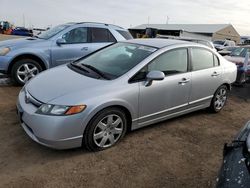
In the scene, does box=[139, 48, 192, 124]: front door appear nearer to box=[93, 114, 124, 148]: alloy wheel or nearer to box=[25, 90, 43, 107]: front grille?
box=[93, 114, 124, 148]: alloy wheel

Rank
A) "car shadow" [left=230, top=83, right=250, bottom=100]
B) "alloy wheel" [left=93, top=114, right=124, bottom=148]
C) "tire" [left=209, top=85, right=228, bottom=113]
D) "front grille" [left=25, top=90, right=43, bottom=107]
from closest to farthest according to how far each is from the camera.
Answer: "front grille" [left=25, top=90, right=43, bottom=107] → "alloy wheel" [left=93, top=114, right=124, bottom=148] → "tire" [left=209, top=85, right=228, bottom=113] → "car shadow" [left=230, top=83, right=250, bottom=100]

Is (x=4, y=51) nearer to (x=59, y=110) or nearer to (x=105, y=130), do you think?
(x=59, y=110)

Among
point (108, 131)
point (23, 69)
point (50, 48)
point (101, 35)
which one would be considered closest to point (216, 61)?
point (108, 131)

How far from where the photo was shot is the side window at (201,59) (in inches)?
194

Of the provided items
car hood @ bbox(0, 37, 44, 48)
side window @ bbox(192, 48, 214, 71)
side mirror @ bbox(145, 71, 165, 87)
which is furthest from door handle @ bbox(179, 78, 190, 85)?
car hood @ bbox(0, 37, 44, 48)

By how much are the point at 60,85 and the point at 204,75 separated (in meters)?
2.71

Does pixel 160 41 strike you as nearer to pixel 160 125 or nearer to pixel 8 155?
pixel 160 125

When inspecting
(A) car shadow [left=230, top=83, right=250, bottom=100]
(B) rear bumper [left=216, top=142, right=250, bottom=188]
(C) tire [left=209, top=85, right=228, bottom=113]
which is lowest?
(A) car shadow [left=230, top=83, right=250, bottom=100]

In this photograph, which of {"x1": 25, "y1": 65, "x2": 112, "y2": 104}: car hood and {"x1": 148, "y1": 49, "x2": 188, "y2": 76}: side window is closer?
{"x1": 25, "y1": 65, "x2": 112, "y2": 104}: car hood

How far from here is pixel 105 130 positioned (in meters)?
3.75

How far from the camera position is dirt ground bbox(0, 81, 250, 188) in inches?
125

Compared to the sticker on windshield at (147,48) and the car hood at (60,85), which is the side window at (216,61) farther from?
the car hood at (60,85)

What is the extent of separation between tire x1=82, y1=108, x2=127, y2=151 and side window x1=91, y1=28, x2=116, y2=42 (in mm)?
4108

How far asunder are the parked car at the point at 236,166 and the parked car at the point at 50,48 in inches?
207
